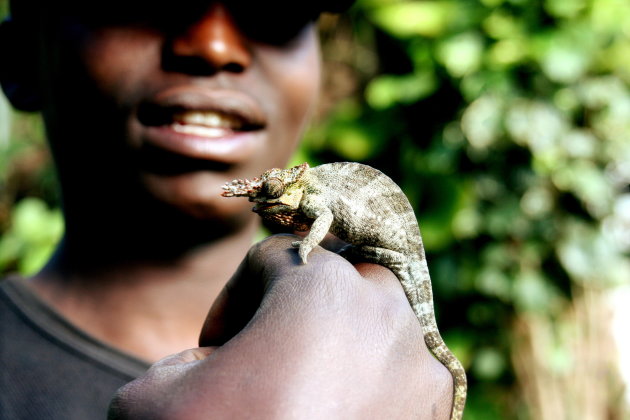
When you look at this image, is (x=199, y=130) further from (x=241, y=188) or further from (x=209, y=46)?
(x=241, y=188)

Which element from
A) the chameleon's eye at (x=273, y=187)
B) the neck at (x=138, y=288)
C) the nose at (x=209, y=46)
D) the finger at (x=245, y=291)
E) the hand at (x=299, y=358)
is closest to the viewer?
the hand at (x=299, y=358)

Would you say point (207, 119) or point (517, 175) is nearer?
point (207, 119)

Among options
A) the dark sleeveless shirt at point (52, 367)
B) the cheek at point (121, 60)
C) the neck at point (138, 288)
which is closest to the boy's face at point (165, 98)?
the cheek at point (121, 60)

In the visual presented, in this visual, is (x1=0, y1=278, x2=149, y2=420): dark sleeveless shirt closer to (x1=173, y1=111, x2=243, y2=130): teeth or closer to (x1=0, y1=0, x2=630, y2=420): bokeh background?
(x1=173, y1=111, x2=243, y2=130): teeth

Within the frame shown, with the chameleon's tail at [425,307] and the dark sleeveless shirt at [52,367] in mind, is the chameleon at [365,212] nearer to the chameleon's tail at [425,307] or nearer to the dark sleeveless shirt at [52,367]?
the chameleon's tail at [425,307]

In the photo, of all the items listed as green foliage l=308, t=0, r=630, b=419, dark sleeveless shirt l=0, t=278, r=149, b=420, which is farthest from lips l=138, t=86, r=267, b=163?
green foliage l=308, t=0, r=630, b=419

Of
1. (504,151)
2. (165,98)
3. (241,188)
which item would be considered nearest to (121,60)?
(165,98)
